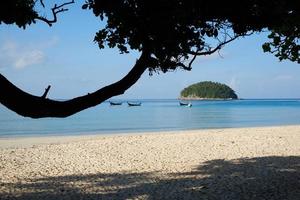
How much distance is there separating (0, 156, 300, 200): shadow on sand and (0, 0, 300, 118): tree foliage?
3529mm

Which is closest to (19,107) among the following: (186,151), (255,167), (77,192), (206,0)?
(206,0)

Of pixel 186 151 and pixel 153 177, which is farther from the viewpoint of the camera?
pixel 186 151

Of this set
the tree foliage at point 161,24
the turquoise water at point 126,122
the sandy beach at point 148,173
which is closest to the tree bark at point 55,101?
the tree foliage at point 161,24

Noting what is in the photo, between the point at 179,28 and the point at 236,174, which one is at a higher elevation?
the point at 179,28

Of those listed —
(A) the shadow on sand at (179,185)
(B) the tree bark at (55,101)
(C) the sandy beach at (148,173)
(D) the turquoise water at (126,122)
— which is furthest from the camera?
(D) the turquoise water at (126,122)

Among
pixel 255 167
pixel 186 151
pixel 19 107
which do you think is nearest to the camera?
pixel 19 107

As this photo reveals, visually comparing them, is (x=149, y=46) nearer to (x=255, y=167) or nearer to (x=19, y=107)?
(x=19, y=107)

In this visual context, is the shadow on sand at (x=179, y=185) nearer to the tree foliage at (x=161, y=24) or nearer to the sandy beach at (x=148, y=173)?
the sandy beach at (x=148, y=173)

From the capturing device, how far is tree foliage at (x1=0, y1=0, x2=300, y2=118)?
507 cm

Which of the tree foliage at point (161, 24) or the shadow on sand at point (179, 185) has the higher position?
the tree foliage at point (161, 24)

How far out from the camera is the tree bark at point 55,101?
4453mm

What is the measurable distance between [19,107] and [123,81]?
4.22 feet

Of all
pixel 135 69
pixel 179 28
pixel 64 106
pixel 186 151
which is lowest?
pixel 186 151

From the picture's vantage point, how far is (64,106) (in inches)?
188
